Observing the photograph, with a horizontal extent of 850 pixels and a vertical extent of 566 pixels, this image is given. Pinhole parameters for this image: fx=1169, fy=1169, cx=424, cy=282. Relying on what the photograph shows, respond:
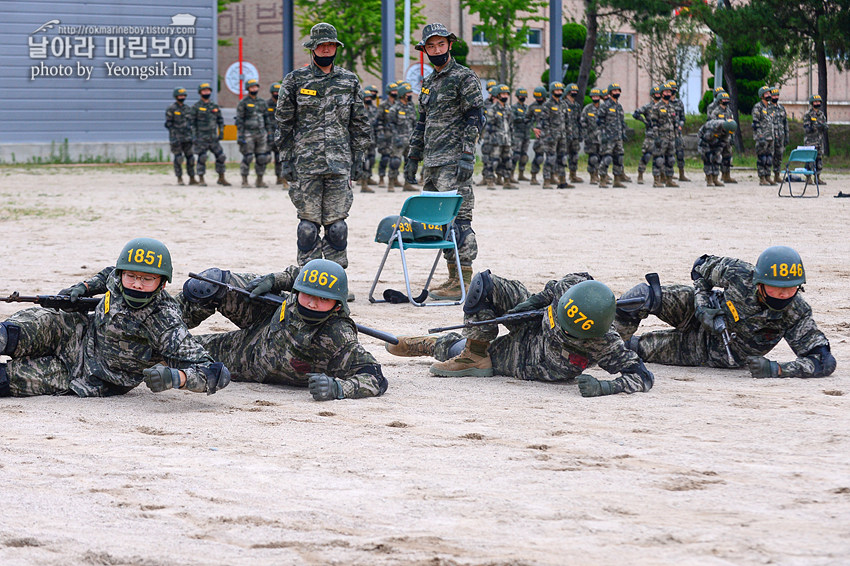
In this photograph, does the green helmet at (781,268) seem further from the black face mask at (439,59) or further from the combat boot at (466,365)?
the black face mask at (439,59)

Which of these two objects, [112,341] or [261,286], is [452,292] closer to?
[261,286]

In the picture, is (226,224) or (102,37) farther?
(102,37)

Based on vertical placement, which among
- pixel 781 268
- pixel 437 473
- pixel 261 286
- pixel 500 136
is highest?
pixel 500 136

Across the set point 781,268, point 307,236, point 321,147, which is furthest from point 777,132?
point 781,268

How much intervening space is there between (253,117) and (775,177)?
12152 millimetres

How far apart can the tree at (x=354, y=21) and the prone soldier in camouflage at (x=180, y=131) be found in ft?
58.1

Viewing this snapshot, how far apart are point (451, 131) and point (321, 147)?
1341mm

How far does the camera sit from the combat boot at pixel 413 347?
8.27 meters

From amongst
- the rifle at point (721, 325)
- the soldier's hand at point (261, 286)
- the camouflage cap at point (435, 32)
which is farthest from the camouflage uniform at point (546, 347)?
the camouflage cap at point (435, 32)

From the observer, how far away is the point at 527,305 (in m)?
7.38

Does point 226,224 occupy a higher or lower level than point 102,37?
lower

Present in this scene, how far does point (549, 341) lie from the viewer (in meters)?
7.28

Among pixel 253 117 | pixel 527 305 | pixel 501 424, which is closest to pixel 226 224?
pixel 253 117

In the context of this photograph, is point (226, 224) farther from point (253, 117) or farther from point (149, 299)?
point (149, 299)
